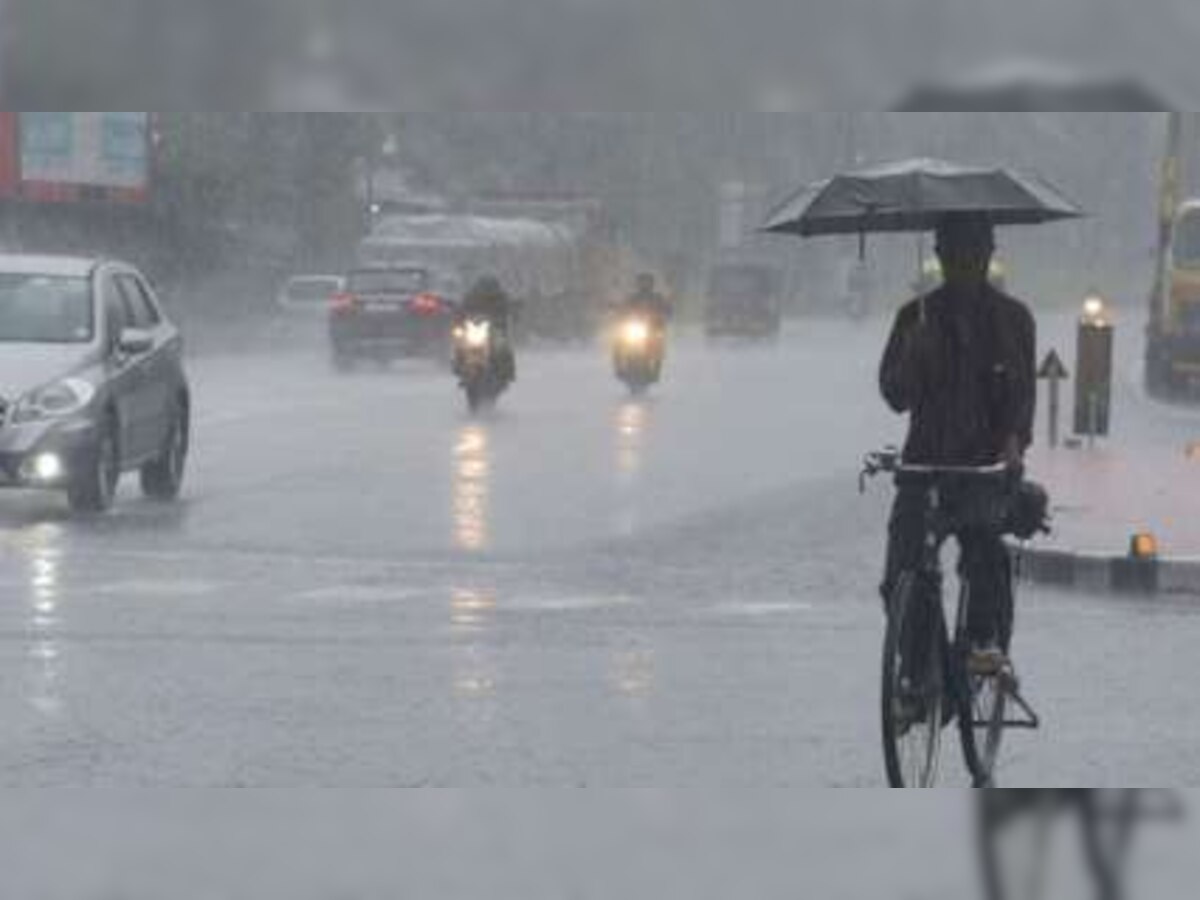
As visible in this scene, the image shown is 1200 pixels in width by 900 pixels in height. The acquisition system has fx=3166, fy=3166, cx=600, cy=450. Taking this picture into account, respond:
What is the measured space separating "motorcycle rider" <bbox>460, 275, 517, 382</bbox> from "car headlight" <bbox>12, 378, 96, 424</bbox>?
50.2ft

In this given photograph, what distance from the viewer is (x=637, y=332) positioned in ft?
125

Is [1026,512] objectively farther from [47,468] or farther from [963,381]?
[47,468]

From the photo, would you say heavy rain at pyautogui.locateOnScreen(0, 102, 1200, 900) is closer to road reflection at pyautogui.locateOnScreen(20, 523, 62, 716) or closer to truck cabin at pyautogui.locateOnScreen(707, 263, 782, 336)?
road reflection at pyautogui.locateOnScreen(20, 523, 62, 716)

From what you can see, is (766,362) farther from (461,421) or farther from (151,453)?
(151,453)

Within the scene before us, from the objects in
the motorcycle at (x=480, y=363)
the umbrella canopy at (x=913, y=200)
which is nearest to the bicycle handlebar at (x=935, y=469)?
the umbrella canopy at (x=913, y=200)

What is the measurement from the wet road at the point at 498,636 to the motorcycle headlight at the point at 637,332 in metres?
12.3

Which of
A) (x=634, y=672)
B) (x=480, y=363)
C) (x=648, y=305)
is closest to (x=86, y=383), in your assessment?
(x=634, y=672)

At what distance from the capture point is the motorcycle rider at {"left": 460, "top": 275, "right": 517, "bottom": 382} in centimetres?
3422

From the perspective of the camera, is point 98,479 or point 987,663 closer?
point 987,663

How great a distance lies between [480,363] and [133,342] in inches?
560

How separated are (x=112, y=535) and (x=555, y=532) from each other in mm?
2582

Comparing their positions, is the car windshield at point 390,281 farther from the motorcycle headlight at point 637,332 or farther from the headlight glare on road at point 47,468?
the headlight glare on road at point 47,468

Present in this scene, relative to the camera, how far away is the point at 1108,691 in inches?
454

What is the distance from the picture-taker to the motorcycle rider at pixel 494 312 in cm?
3422
